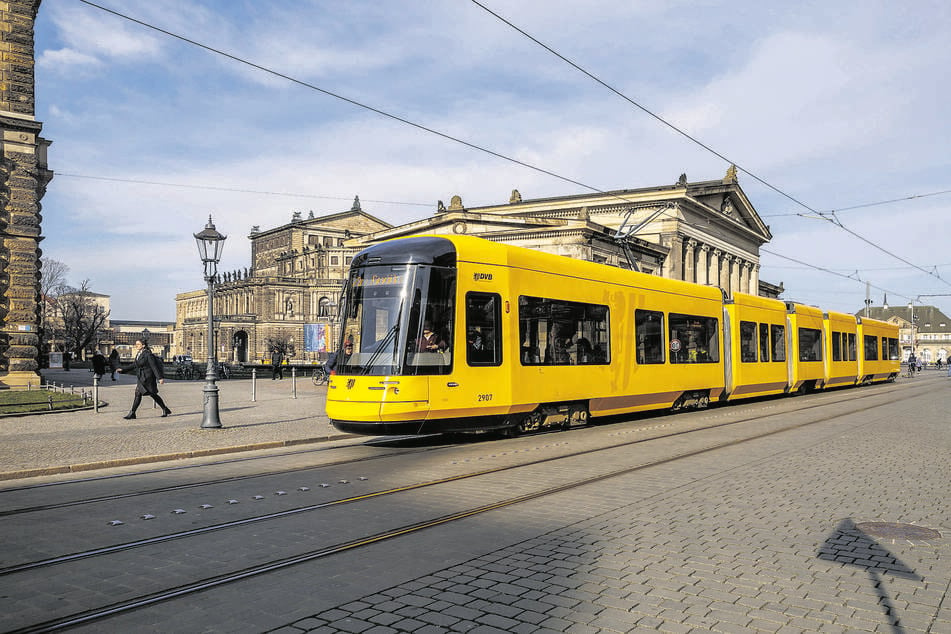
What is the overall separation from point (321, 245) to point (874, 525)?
364ft

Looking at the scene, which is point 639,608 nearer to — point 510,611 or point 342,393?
point 510,611

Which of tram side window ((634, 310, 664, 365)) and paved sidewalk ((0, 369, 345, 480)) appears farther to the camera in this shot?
tram side window ((634, 310, 664, 365))

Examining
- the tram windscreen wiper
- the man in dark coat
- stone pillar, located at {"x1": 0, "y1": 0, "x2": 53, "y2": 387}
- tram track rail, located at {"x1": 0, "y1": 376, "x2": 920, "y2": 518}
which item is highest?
stone pillar, located at {"x1": 0, "y1": 0, "x2": 53, "y2": 387}

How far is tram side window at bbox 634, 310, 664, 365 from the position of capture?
1639 cm

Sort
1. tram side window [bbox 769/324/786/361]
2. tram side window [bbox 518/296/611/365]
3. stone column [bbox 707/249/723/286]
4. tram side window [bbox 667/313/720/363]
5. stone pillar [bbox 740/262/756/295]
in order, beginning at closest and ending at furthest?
1. tram side window [bbox 518/296/611/365]
2. tram side window [bbox 667/313/720/363]
3. tram side window [bbox 769/324/786/361]
4. stone column [bbox 707/249/723/286]
5. stone pillar [bbox 740/262/756/295]

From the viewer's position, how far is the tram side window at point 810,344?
85.3 ft

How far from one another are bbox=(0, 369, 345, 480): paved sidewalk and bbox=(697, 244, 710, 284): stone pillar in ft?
181

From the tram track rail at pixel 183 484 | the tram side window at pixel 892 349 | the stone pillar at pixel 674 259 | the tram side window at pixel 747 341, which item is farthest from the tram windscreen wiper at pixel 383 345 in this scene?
the stone pillar at pixel 674 259

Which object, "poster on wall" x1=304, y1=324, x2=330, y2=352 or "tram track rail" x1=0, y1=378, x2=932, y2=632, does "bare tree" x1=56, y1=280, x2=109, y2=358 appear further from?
"tram track rail" x1=0, y1=378, x2=932, y2=632

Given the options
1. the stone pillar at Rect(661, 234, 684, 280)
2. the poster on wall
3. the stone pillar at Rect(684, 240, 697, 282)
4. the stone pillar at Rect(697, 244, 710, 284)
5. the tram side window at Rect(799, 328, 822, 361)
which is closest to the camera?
the tram side window at Rect(799, 328, 822, 361)

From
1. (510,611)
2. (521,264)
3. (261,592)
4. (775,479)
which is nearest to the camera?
(510,611)

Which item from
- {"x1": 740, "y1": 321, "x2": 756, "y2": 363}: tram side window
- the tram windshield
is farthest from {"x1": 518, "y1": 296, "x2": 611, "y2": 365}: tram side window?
{"x1": 740, "y1": 321, "x2": 756, "y2": 363}: tram side window

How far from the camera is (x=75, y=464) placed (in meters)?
10.1

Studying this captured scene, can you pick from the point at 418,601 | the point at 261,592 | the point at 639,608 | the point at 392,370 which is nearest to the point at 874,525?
the point at 639,608
